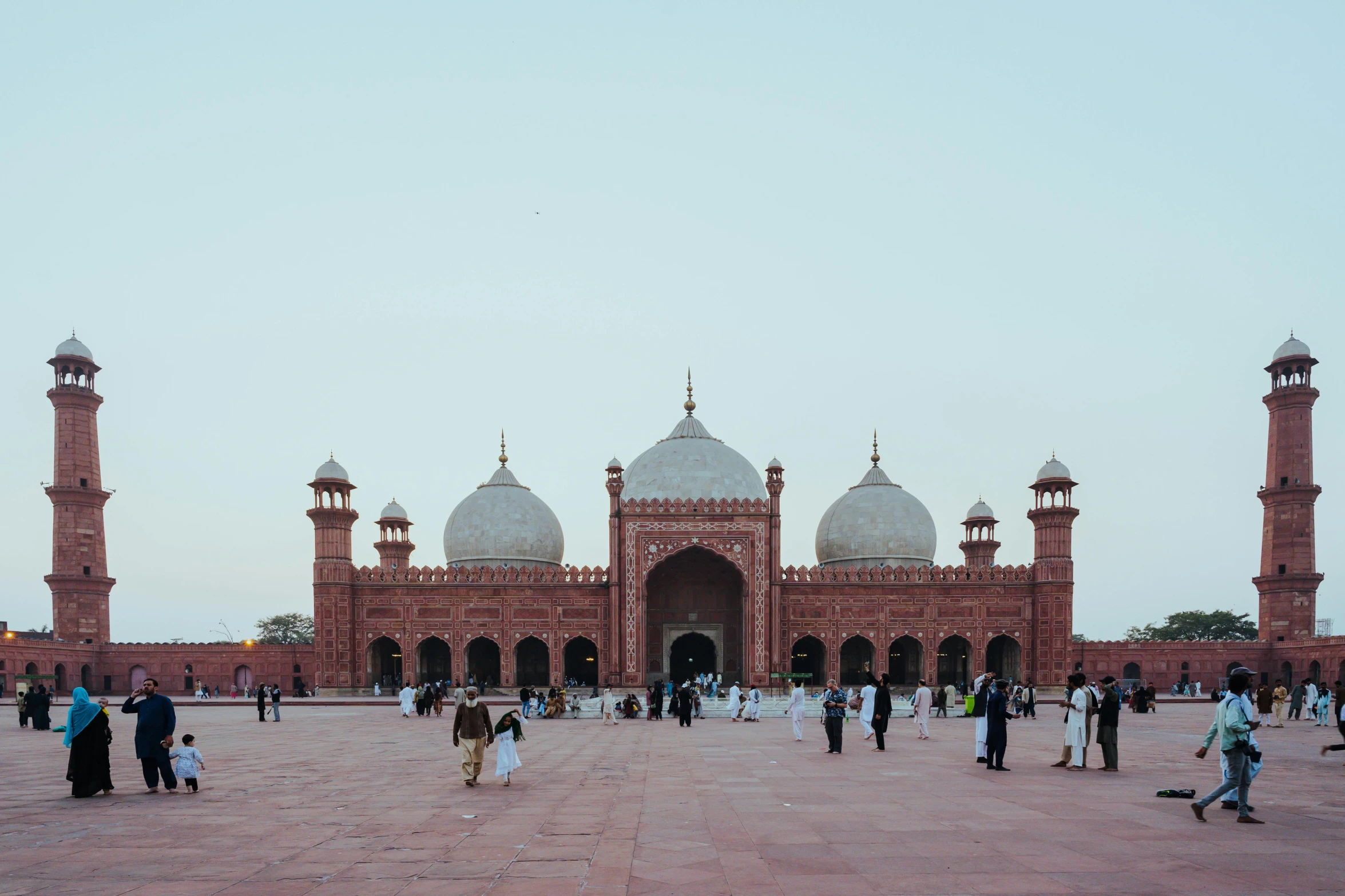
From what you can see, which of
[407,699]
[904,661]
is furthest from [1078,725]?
[904,661]

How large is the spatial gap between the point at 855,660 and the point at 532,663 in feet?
39.7

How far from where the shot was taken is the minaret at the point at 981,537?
46688mm

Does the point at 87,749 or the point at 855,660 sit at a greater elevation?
the point at 87,749

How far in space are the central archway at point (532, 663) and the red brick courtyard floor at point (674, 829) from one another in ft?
82.2

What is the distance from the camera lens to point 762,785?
399 inches

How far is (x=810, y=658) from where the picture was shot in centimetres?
3859

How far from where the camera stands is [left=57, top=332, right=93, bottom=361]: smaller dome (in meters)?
40.3

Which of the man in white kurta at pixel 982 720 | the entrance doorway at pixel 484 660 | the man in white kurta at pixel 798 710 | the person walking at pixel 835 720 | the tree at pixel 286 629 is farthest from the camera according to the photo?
the tree at pixel 286 629

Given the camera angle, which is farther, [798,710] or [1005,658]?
[1005,658]

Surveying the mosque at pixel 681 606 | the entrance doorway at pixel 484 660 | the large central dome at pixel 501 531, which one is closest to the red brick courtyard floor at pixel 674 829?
the mosque at pixel 681 606

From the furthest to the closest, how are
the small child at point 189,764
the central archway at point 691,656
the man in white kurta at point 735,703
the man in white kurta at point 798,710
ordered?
the central archway at point 691,656, the man in white kurta at point 735,703, the man in white kurta at point 798,710, the small child at point 189,764

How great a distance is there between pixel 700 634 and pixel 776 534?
4.97 metres

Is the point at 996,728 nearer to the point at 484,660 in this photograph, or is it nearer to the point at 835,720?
the point at 835,720

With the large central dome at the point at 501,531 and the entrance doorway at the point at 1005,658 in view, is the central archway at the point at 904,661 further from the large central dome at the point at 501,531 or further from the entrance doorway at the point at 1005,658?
the large central dome at the point at 501,531
